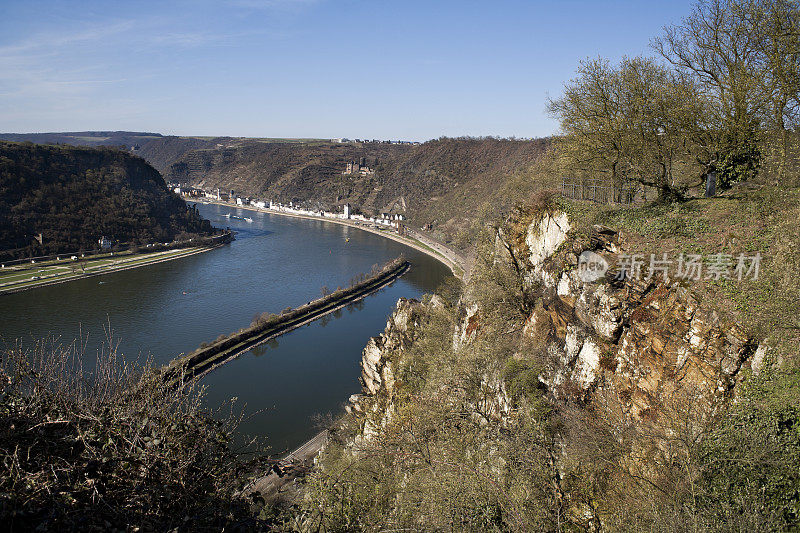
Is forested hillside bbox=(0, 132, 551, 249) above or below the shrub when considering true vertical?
above

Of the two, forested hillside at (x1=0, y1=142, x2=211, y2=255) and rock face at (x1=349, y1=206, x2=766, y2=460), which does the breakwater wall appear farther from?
forested hillside at (x1=0, y1=142, x2=211, y2=255)

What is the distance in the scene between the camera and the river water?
18.8 m

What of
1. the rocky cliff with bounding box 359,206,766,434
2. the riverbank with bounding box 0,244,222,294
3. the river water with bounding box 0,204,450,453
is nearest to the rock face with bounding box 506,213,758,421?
the rocky cliff with bounding box 359,206,766,434

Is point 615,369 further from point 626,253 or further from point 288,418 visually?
point 288,418

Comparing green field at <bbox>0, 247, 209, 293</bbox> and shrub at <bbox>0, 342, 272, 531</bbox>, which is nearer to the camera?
shrub at <bbox>0, 342, 272, 531</bbox>

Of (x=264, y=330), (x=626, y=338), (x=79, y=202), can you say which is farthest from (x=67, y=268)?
(x=626, y=338)

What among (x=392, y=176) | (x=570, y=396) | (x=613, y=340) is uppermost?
(x=392, y=176)

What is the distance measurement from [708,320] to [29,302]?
3968 cm

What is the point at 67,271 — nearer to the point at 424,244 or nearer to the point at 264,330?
the point at 264,330

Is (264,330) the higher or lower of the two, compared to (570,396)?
lower

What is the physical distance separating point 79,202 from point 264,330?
149 ft

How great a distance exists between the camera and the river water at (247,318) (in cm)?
1877

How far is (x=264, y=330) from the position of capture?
26047 millimetres

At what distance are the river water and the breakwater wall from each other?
73 cm
